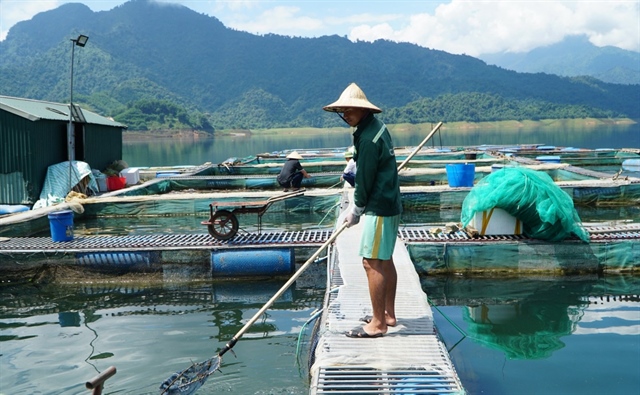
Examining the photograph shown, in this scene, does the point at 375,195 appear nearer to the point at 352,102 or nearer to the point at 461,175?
the point at 352,102

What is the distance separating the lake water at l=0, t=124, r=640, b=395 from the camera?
199 inches

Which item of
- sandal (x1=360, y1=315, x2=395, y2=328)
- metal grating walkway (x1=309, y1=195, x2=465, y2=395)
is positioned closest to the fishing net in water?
metal grating walkway (x1=309, y1=195, x2=465, y2=395)

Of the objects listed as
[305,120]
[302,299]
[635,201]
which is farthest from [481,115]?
[302,299]

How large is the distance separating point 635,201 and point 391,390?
12151mm

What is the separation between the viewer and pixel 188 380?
438 cm

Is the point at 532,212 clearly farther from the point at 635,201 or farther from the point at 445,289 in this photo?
the point at 635,201

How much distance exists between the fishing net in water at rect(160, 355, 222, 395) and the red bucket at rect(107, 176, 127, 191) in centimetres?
1272

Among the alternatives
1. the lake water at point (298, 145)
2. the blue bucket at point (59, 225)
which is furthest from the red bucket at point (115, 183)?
the lake water at point (298, 145)

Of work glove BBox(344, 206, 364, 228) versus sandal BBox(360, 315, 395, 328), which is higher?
work glove BBox(344, 206, 364, 228)

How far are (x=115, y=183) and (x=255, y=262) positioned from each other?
9706 millimetres

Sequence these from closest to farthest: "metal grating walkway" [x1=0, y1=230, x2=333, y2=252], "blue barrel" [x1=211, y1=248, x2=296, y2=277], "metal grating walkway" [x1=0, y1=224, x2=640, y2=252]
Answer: "blue barrel" [x1=211, y1=248, x2=296, y2=277] → "metal grating walkway" [x1=0, y1=224, x2=640, y2=252] → "metal grating walkway" [x1=0, y1=230, x2=333, y2=252]

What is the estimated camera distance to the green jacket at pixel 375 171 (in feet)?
13.6

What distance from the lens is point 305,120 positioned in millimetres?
154875

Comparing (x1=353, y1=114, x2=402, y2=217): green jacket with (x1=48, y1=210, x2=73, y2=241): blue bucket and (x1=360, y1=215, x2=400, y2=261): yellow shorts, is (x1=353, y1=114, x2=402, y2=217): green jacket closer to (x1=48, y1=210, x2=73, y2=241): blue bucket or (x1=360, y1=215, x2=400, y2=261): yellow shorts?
(x1=360, y1=215, x2=400, y2=261): yellow shorts
